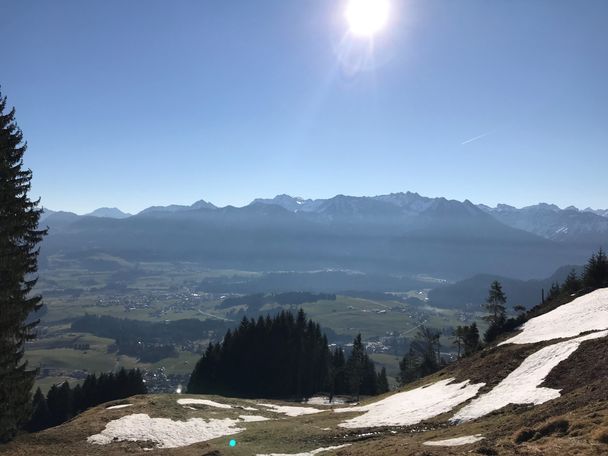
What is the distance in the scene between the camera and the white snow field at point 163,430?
38188mm

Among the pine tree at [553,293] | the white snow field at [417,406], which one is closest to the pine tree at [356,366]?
the pine tree at [553,293]

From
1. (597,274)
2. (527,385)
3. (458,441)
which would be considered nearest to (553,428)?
(458,441)

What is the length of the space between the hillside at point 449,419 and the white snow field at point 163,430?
9 cm

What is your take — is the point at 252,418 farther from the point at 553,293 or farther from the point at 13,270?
the point at 553,293

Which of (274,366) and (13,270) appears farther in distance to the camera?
(274,366)

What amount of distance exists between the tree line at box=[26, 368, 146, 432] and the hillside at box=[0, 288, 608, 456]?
55953 mm

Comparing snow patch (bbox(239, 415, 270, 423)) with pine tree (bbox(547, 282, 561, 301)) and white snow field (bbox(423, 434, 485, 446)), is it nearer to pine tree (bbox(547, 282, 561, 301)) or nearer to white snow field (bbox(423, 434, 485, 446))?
white snow field (bbox(423, 434, 485, 446))

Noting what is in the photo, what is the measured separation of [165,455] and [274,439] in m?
8.50

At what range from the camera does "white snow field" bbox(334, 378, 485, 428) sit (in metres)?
36.9

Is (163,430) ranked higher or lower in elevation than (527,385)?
lower

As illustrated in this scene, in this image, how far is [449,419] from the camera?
32562 mm

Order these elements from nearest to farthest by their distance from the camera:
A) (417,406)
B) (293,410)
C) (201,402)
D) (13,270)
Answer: (13,270) < (417,406) < (201,402) < (293,410)

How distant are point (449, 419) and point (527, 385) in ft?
23.1

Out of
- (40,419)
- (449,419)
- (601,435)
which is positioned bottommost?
(40,419)
